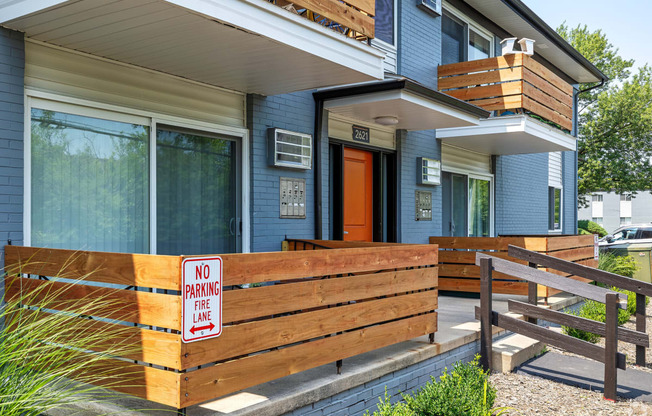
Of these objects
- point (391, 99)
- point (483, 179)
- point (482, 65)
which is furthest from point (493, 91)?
point (391, 99)

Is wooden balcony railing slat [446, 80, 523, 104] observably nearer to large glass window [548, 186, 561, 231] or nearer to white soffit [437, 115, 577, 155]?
white soffit [437, 115, 577, 155]

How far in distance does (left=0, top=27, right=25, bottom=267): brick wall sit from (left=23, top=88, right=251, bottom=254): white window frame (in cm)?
7

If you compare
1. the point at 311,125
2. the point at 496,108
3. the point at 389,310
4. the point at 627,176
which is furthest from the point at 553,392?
the point at 627,176

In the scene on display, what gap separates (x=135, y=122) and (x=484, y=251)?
563 centimetres

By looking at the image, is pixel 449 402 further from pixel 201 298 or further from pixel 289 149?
pixel 289 149

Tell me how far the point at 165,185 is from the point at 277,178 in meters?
1.54

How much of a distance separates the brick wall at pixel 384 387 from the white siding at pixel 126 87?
130 inches

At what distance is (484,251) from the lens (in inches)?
346

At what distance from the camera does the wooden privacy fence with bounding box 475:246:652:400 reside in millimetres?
5172

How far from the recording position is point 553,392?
17.6 ft

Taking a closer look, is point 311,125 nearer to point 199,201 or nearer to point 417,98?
point 417,98

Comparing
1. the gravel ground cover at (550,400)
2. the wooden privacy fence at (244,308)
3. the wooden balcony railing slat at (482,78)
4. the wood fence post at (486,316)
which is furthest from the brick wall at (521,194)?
the wooden privacy fence at (244,308)

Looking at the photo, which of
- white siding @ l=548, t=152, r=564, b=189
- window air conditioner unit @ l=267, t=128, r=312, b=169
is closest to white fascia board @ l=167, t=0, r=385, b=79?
window air conditioner unit @ l=267, t=128, r=312, b=169

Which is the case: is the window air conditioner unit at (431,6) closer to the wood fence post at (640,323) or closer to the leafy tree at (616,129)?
the wood fence post at (640,323)
